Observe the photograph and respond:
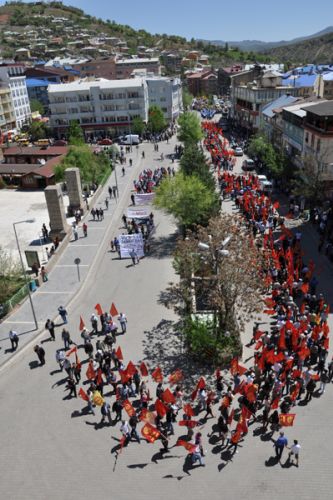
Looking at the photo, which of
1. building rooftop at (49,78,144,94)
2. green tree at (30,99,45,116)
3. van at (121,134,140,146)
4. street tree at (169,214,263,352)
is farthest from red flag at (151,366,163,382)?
green tree at (30,99,45,116)

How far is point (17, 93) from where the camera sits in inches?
3519

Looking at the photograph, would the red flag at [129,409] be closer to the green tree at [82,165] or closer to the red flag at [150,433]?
the red flag at [150,433]

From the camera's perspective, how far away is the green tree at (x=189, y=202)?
1201 inches

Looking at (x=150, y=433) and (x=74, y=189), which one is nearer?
(x=150, y=433)

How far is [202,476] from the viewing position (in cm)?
1420

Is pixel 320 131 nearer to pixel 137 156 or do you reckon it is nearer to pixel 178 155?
pixel 178 155

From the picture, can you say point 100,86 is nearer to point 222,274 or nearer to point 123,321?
point 123,321

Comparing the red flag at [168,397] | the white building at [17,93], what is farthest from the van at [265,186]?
the white building at [17,93]

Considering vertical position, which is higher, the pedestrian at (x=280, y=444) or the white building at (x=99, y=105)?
the white building at (x=99, y=105)

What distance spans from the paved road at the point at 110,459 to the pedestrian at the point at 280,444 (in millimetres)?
404

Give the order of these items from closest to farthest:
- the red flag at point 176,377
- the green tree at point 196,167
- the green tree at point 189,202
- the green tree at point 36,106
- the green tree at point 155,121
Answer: the red flag at point 176,377 < the green tree at point 189,202 < the green tree at point 196,167 < the green tree at point 155,121 < the green tree at point 36,106

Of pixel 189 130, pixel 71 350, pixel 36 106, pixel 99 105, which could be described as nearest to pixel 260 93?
pixel 189 130

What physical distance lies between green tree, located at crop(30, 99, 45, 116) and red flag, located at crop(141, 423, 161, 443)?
308 feet

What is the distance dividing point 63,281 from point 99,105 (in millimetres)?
62047
